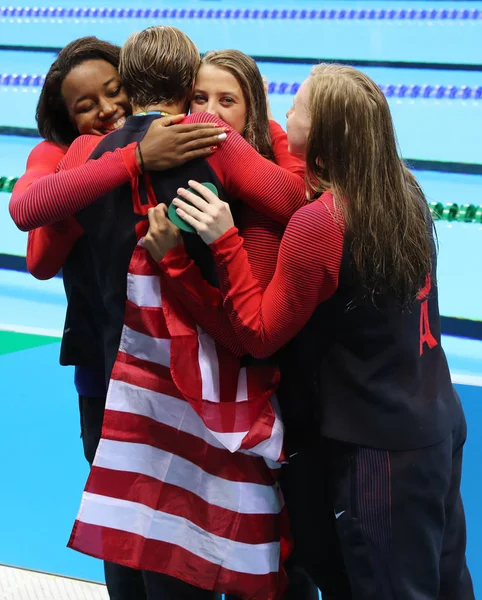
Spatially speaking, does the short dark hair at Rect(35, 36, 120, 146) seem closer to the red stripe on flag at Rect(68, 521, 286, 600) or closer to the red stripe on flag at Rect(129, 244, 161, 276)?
the red stripe on flag at Rect(129, 244, 161, 276)

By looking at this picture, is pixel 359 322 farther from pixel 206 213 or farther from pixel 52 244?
pixel 52 244

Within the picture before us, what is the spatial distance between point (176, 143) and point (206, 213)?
0.43 feet

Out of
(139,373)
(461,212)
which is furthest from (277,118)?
(139,373)

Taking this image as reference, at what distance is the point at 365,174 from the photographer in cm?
152

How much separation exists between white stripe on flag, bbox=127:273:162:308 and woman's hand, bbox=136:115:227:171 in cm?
21

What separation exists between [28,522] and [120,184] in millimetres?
1459

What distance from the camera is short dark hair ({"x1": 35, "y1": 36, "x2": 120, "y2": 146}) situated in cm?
179

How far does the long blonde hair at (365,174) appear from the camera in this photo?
1502 mm

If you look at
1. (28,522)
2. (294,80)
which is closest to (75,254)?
(28,522)

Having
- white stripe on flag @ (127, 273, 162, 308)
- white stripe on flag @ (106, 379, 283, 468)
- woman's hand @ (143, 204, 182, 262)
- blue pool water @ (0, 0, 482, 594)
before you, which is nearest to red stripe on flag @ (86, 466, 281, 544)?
white stripe on flag @ (106, 379, 283, 468)

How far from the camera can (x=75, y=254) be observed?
5.98ft

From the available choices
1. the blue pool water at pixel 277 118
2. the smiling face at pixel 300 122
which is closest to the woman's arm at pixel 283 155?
the smiling face at pixel 300 122

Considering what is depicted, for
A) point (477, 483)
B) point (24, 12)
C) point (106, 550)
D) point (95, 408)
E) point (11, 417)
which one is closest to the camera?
point (106, 550)

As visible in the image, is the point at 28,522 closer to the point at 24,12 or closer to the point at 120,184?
the point at 120,184
